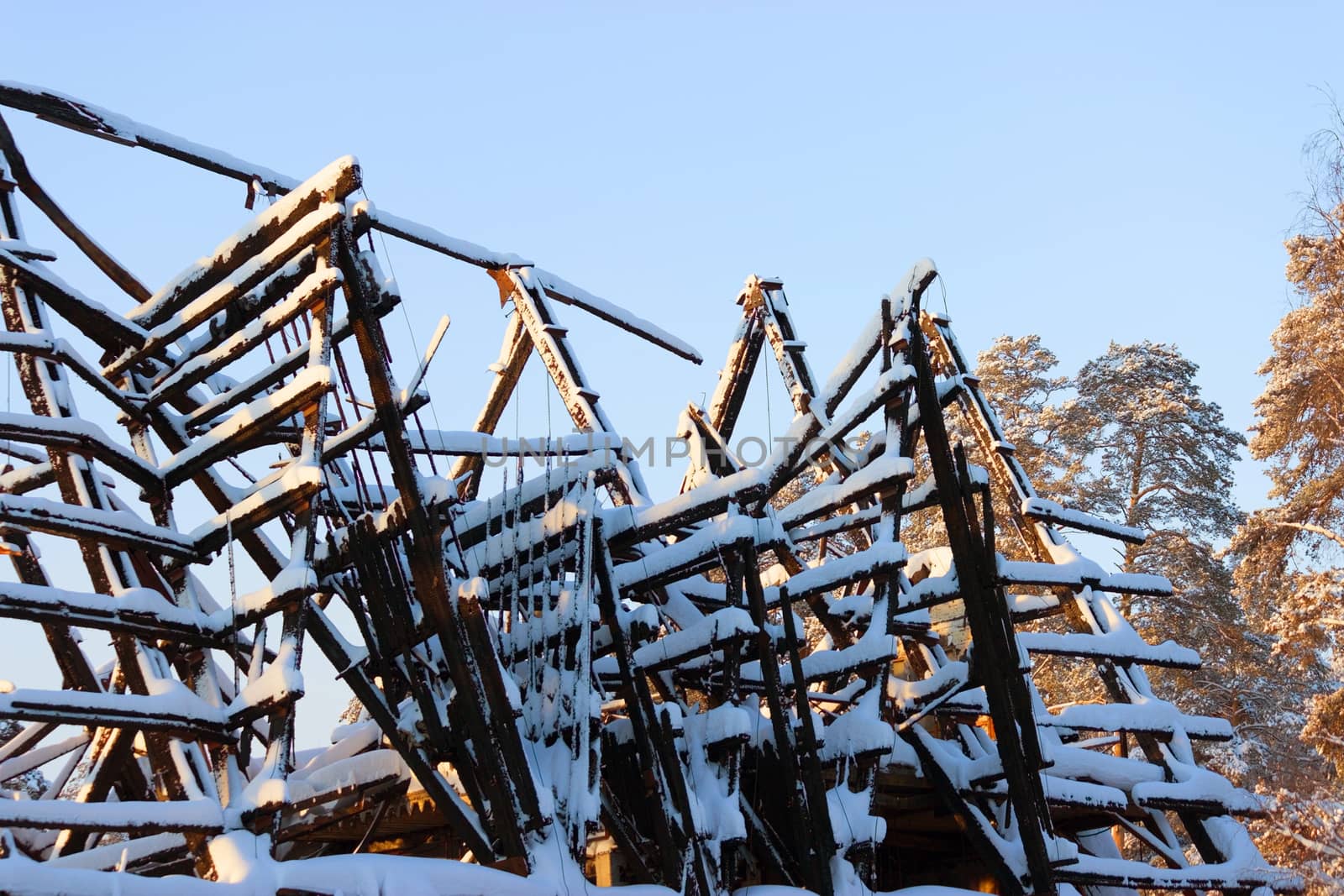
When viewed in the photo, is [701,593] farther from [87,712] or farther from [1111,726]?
[87,712]

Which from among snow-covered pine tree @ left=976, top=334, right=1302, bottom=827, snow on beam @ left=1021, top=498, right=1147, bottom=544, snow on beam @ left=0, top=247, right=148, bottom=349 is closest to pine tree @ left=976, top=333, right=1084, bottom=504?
snow-covered pine tree @ left=976, top=334, right=1302, bottom=827

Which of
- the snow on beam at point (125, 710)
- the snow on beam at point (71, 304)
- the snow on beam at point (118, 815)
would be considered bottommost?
the snow on beam at point (118, 815)

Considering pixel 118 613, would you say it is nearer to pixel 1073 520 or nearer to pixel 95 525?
pixel 95 525

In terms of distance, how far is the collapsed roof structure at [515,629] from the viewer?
25.0ft

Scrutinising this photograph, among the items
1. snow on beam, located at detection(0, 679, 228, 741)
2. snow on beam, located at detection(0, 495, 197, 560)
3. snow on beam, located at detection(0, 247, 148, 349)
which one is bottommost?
snow on beam, located at detection(0, 679, 228, 741)

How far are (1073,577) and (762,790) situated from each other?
3.54m

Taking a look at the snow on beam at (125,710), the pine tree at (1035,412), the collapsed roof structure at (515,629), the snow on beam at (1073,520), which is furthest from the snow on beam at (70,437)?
the pine tree at (1035,412)

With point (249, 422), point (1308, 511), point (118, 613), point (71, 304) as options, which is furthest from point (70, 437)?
point (1308, 511)

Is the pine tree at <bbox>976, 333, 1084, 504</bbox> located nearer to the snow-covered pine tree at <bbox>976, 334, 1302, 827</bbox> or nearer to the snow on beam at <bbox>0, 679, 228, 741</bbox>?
the snow-covered pine tree at <bbox>976, 334, 1302, 827</bbox>

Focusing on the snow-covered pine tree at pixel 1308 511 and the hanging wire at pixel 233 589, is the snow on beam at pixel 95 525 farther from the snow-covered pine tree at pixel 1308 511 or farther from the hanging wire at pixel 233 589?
the snow-covered pine tree at pixel 1308 511

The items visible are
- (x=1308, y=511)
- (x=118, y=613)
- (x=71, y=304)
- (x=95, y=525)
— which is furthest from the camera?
(x=1308, y=511)

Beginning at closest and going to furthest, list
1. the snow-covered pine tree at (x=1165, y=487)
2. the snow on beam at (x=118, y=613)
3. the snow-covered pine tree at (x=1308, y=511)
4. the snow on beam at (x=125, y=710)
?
1. the snow on beam at (x=125, y=710)
2. the snow on beam at (x=118, y=613)
3. the snow-covered pine tree at (x=1308, y=511)
4. the snow-covered pine tree at (x=1165, y=487)

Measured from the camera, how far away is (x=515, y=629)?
9781 mm

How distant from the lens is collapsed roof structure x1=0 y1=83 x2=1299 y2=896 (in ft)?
25.0
